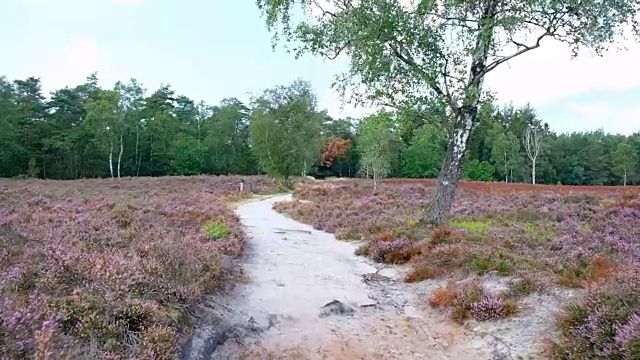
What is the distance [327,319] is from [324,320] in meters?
0.07

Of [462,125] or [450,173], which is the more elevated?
[462,125]

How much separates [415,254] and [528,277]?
138 inches

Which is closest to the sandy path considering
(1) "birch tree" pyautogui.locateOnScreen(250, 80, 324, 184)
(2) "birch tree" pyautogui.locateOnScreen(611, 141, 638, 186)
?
(1) "birch tree" pyautogui.locateOnScreen(250, 80, 324, 184)

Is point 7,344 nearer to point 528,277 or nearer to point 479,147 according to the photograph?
point 528,277

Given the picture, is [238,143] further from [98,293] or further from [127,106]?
[98,293]

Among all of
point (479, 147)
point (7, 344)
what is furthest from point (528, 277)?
point (479, 147)

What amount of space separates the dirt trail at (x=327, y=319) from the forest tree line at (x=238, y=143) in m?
34.0

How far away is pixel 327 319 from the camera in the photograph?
715cm

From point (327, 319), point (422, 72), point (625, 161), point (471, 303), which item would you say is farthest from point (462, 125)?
point (625, 161)

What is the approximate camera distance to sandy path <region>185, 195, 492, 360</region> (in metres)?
5.93

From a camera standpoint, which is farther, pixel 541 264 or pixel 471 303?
pixel 541 264

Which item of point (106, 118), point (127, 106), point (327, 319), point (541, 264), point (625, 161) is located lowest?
point (327, 319)

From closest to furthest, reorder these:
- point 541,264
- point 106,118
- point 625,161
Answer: point 541,264 < point 106,118 < point 625,161

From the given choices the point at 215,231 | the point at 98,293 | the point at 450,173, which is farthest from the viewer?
the point at 450,173
